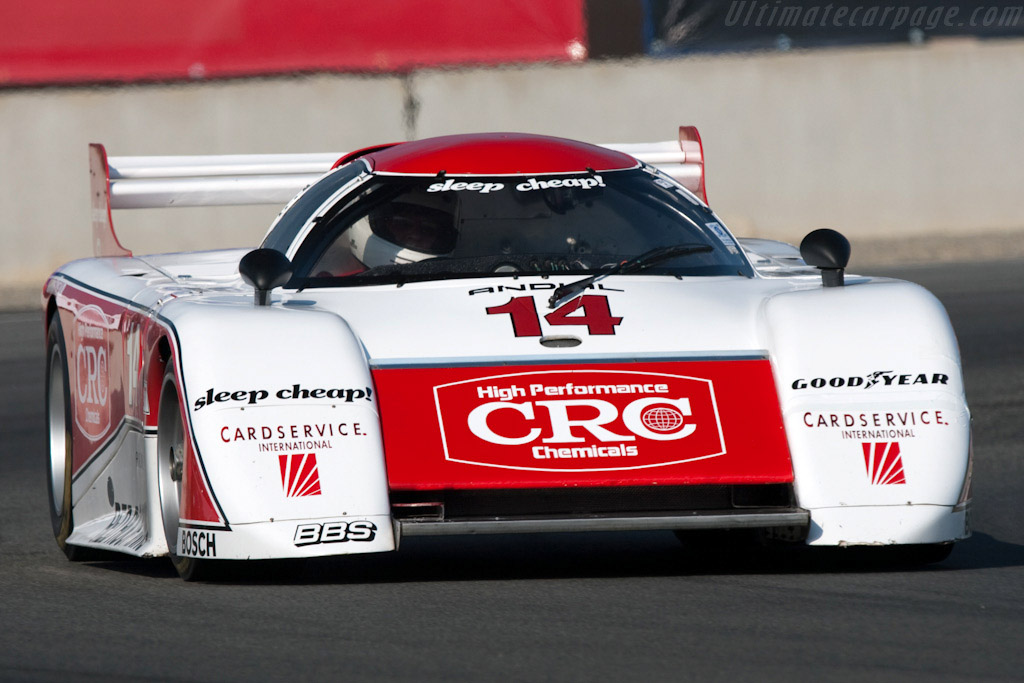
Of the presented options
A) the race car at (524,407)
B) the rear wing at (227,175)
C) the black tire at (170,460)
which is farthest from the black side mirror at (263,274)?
the rear wing at (227,175)

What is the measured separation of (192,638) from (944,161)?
626 inches

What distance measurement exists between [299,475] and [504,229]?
5.24ft

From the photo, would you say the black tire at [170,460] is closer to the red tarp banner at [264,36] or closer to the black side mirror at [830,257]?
the black side mirror at [830,257]

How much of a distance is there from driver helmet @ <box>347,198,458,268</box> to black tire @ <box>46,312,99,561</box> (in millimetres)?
1305

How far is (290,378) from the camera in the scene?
543 centimetres

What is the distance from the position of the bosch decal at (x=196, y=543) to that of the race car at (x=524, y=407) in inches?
0.5

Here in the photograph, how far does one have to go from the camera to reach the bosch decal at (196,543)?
531 centimetres

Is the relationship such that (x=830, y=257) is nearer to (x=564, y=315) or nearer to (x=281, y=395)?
(x=564, y=315)

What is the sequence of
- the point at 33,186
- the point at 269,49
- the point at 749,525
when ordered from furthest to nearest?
1. the point at 269,49
2. the point at 33,186
3. the point at 749,525

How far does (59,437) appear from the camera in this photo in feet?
24.4

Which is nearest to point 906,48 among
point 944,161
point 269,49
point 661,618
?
point 944,161

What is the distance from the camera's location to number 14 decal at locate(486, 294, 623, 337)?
575 centimetres

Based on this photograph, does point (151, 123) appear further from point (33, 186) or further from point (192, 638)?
point (192, 638)

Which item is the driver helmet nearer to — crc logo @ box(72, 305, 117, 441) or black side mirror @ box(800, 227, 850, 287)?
crc logo @ box(72, 305, 117, 441)
